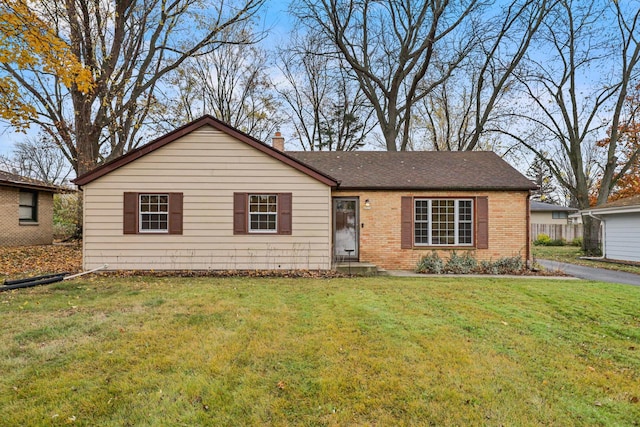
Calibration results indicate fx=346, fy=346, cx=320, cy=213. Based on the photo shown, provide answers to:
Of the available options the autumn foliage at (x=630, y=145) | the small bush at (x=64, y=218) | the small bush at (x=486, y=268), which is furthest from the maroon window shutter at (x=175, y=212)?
the autumn foliage at (x=630, y=145)

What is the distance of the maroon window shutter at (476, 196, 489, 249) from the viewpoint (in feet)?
37.4

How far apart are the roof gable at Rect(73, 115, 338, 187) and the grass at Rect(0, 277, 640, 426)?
4299 millimetres

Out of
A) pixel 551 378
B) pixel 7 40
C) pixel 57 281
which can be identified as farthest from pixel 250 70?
pixel 551 378

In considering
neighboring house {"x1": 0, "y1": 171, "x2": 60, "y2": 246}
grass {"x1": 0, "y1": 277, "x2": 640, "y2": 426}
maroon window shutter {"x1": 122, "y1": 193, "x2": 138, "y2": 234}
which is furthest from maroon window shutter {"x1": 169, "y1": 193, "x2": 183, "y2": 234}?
neighboring house {"x1": 0, "y1": 171, "x2": 60, "y2": 246}

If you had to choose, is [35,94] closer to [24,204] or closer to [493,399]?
[24,204]

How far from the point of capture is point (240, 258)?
10.5m

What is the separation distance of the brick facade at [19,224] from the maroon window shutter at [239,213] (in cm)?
1266

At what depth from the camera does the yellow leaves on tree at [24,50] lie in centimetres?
838

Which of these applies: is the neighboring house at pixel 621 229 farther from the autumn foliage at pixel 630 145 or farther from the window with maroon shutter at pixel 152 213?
the window with maroon shutter at pixel 152 213

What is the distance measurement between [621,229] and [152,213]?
18.4 meters

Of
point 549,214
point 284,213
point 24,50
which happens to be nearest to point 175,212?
point 284,213

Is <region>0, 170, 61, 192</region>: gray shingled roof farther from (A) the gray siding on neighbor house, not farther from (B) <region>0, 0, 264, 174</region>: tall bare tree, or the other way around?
(A) the gray siding on neighbor house

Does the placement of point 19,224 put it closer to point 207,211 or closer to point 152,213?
point 152,213

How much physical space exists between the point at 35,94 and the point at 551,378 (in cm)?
2010
